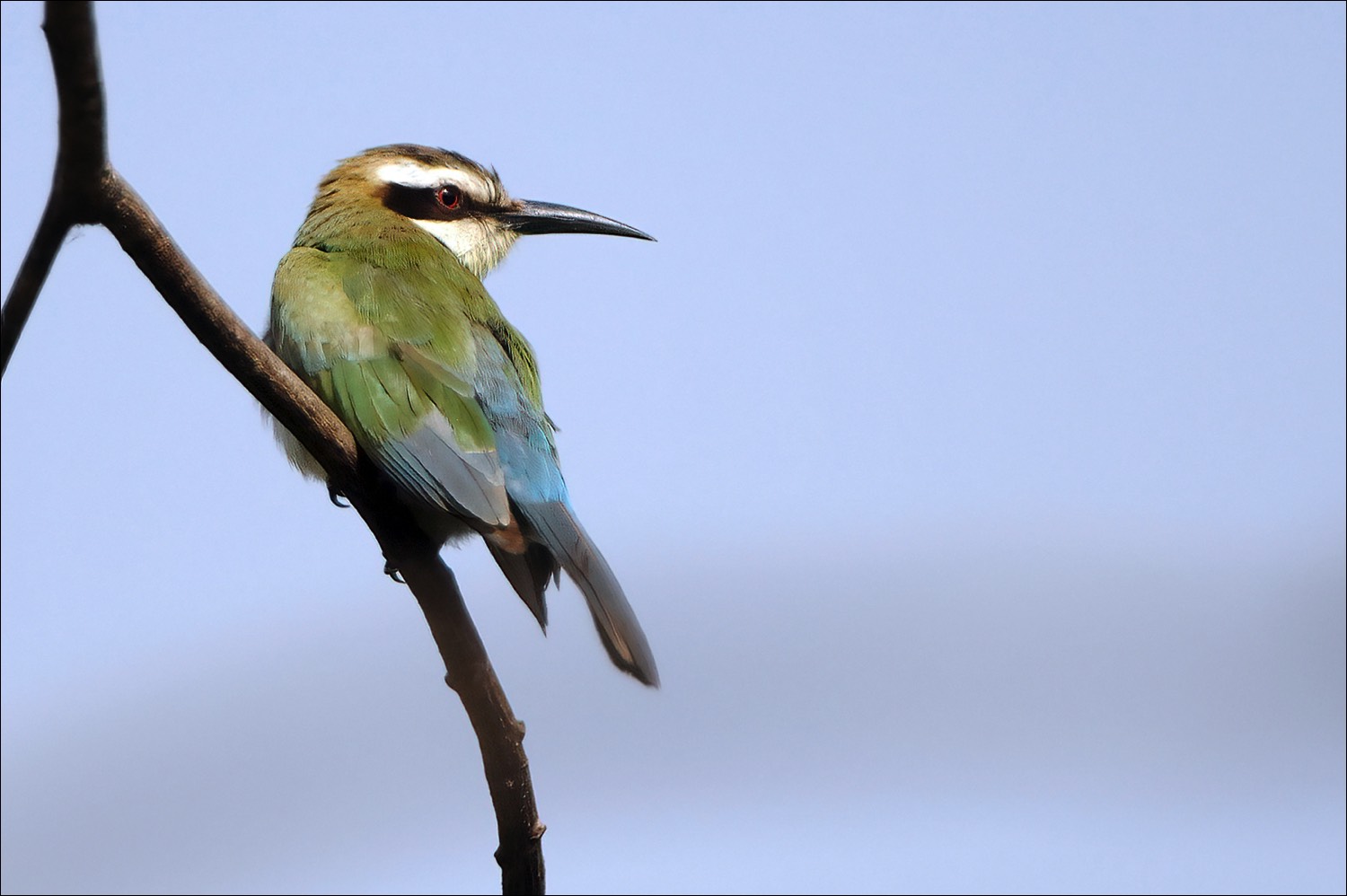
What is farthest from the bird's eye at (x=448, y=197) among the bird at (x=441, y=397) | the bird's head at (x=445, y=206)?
the bird at (x=441, y=397)

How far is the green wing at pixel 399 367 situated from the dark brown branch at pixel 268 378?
11 centimetres

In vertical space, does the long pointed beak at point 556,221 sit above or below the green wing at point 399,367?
above

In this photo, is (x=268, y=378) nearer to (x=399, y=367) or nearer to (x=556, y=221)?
(x=399, y=367)

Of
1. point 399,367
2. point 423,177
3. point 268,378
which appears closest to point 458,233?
point 423,177

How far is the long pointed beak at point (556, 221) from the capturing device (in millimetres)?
4555

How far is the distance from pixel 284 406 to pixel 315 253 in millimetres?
1132

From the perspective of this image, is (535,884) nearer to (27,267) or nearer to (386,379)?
(386,379)

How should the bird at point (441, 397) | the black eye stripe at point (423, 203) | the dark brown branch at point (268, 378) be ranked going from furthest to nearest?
1. the black eye stripe at point (423, 203)
2. the bird at point (441, 397)
3. the dark brown branch at point (268, 378)

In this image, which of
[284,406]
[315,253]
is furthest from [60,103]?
[315,253]

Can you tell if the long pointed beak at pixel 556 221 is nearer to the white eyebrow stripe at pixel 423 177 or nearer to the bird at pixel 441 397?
the white eyebrow stripe at pixel 423 177

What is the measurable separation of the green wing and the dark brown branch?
0.37 ft

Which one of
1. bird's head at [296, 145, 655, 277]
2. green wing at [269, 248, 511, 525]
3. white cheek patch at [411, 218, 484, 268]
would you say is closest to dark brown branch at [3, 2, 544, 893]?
green wing at [269, 248, 511, 525]

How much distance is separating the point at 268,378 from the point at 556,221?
2390 millimetres

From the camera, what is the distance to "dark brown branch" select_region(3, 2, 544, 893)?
71.2 inches
